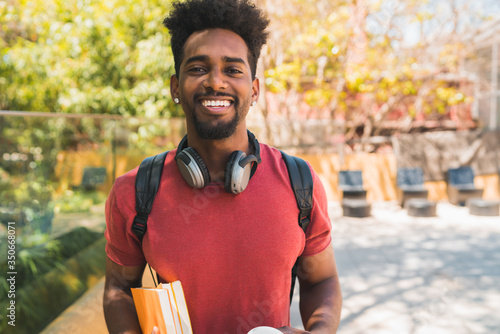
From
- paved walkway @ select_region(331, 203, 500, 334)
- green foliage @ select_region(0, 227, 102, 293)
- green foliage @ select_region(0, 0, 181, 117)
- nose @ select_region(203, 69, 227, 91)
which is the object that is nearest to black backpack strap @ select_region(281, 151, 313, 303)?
nose @ select_region(203, 69, 227, 91)

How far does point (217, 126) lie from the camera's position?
1.44 metres

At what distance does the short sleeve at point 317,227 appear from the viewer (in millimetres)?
1493

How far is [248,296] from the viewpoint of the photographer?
1.39 m

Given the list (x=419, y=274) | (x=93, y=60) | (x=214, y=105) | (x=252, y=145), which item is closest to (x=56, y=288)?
(x=252, y=145)

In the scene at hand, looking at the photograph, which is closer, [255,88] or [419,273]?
[255,88]

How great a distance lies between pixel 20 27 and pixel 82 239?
32.6 feet

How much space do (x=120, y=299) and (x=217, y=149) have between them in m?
0.66

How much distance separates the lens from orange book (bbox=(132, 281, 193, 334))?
1.22 meters

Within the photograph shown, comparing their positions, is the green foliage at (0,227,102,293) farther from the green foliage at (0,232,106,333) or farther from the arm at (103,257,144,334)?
the arm at (103,257,144,334)

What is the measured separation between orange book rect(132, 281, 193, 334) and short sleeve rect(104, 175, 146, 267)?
19cm

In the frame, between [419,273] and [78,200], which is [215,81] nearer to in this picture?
[78,200]

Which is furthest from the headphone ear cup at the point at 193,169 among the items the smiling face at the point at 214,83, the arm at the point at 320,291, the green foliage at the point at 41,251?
the green foliage at the point at 41,251

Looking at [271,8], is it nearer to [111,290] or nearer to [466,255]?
[466,255]

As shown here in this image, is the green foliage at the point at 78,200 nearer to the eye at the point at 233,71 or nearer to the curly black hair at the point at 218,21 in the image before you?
the curly black hair at the point at 218,21
